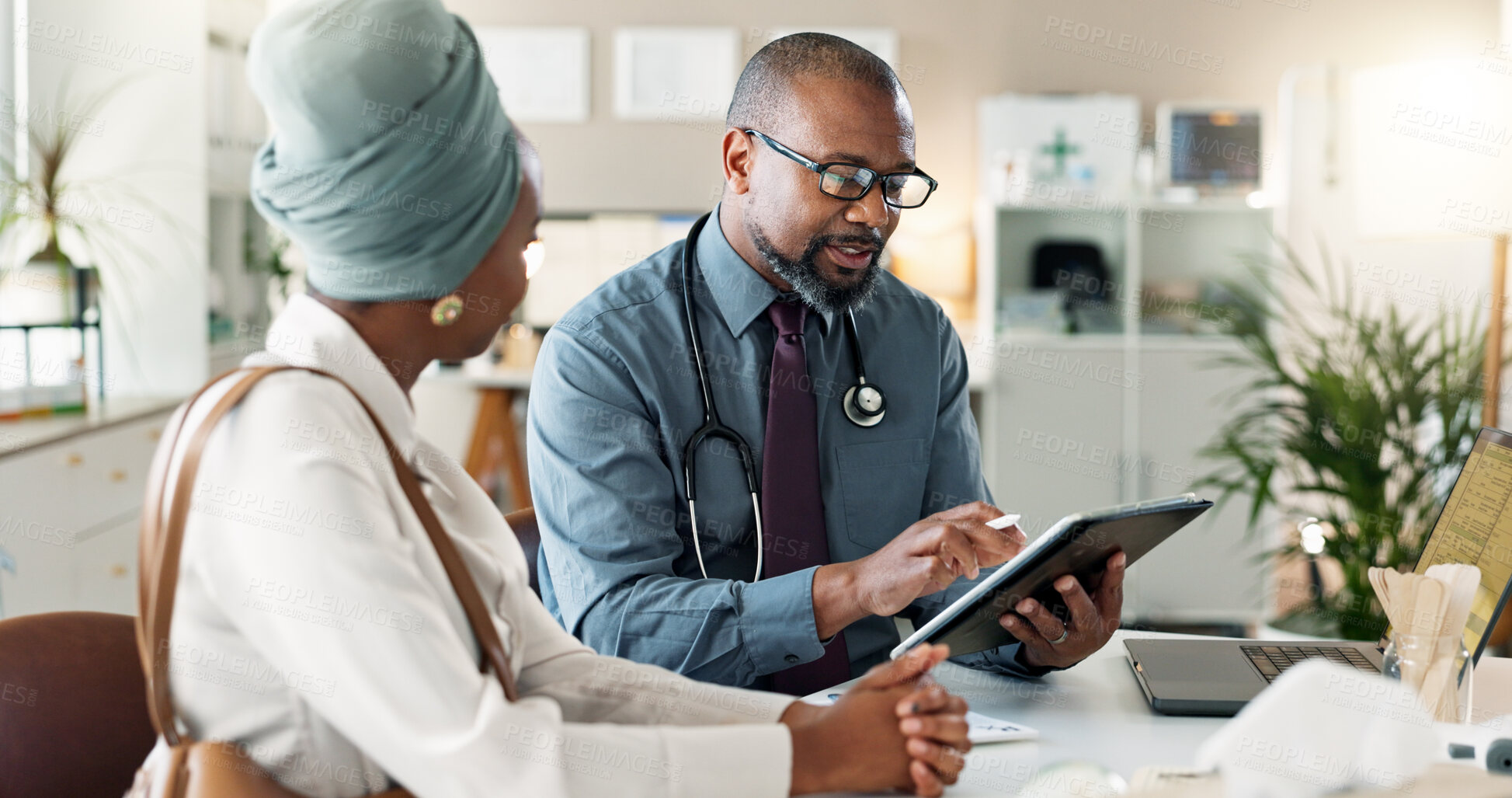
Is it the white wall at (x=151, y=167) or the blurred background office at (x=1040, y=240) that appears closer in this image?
the blurred background office at (x=1040, y=240)

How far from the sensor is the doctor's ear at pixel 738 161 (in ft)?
5.84

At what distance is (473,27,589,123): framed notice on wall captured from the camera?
5039 millimetres

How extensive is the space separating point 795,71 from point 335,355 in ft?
3.38

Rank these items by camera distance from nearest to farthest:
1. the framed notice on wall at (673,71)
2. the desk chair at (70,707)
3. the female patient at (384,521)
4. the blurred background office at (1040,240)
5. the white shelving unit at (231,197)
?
the female patient at (384,521) < the desk chair at (70,707) < the blurred background office at (1040,240) < the white shelving unit at (231,197) < the framed notice on wall at (673,71)

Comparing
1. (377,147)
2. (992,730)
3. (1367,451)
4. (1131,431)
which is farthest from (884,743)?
(1131,431)

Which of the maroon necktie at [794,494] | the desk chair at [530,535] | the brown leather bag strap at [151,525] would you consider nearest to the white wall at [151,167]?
the desk chair at [530,535]

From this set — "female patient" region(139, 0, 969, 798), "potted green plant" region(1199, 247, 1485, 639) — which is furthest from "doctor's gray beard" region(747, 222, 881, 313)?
"potted green plant" region(1199, 247, 1485, 639)

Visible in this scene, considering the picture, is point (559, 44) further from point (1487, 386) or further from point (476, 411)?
point (1487, 386)

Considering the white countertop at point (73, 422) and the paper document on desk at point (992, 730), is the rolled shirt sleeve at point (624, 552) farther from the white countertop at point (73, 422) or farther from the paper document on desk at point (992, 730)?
the white countertop at point (73, 422)

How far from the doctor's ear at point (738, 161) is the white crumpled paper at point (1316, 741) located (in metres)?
1.14

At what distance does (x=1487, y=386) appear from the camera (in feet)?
10.8

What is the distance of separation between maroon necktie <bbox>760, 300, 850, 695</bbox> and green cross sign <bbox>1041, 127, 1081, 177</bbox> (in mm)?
3453

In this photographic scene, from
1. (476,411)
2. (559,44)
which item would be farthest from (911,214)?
(476,411)

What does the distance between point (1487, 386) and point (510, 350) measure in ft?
11.4
